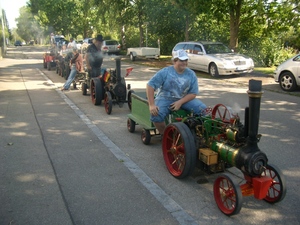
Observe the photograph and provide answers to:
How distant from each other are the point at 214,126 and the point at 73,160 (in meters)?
2.26

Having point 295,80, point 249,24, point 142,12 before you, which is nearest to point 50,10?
point 142,12

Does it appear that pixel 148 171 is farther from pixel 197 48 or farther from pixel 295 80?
pixel 197 48

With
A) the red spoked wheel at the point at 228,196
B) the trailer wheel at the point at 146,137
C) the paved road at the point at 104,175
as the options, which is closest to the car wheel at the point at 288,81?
the paved road at the point at 104,175

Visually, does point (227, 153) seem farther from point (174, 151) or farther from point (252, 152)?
point (174, 151)

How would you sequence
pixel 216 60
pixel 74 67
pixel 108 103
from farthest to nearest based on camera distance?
1. pixel 216 60
2. pixel 74 67
3. pixel 108 103

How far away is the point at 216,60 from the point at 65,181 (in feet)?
38.5

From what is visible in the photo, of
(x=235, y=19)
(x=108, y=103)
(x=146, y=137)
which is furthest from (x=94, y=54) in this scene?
(x=235, y=19)

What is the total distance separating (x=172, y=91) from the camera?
4773mm

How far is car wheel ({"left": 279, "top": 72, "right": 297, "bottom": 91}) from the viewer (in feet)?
35.8

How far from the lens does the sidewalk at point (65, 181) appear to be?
341 cm

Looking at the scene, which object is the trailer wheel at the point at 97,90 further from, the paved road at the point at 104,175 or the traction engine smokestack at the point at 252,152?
the traction engine smokestack at the point at 252,152

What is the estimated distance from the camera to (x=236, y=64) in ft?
47.3

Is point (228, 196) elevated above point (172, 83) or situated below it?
below

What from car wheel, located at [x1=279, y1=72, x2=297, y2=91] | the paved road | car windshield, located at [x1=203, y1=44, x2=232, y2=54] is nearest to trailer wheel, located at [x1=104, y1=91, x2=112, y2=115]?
the paved road
